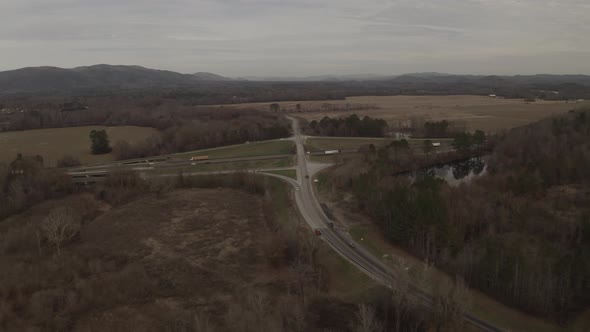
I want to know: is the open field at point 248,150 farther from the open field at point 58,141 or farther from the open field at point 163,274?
the open field at point 163,274

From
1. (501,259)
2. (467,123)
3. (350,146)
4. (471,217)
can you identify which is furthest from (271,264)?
(467,123)

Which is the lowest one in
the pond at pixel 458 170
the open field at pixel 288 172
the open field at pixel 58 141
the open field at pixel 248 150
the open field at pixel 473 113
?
the pond at pixel 458 170

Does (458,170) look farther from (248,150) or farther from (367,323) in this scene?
(367,323)

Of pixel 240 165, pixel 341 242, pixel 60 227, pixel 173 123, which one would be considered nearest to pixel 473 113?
pixel 240 165

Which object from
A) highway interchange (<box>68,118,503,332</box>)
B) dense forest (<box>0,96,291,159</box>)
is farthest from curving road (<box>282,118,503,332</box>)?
dense forest (<box>0,96,291,159</box>)

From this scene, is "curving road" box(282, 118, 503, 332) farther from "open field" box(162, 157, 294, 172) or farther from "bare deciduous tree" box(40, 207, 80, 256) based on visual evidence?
"bare deciduous tree" box(40, 207, 80, 256)

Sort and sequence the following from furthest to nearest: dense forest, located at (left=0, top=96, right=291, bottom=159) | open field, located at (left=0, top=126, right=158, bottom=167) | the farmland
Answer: dense forest, located at (left=0, top=96, right=291, bottom=159) → the farmland → open field, located at (left=0, top=126, right=158, bottom=167)

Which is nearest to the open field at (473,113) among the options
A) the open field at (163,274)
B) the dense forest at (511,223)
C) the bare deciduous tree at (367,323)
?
the dense forest at (511,223)
